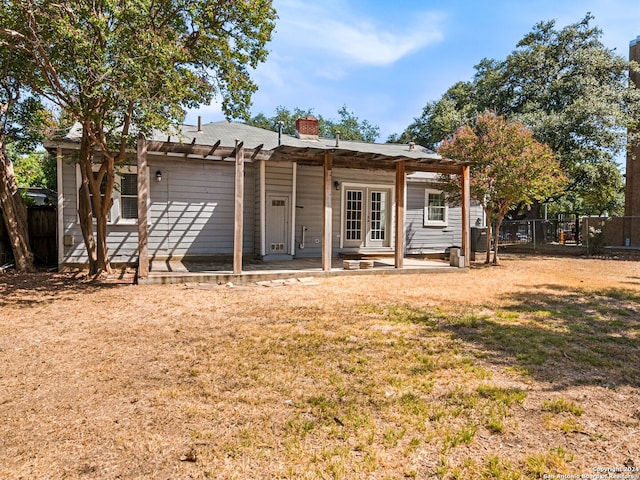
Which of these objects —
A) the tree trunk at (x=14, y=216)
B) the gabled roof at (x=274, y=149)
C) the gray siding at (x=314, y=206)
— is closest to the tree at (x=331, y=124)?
the gabled roof at (x=274, y=149)

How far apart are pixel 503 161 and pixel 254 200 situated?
686cm

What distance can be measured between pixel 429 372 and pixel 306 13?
29.9 feet

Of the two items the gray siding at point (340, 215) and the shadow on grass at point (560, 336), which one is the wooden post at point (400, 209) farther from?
the shadow on grass at point (560, 336)

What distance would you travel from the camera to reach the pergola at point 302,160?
7.38 m

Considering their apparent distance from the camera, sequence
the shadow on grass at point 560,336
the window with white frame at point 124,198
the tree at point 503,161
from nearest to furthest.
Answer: the shadow on grass at point 560,336
the window with white frame at point 124,198
the tree at point 503,161

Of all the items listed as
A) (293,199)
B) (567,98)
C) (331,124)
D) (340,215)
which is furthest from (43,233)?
(331,124)

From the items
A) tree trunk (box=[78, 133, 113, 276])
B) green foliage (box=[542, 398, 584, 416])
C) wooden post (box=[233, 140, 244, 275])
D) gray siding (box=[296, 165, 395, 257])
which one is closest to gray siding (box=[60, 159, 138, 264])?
tree trunk (box=[78, 133, 113, 276])

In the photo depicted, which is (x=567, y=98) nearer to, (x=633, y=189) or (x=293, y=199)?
(x=633, y=189)

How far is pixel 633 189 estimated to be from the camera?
19078 millimetres

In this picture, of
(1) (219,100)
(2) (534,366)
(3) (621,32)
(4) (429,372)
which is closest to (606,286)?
(2) (534,366)

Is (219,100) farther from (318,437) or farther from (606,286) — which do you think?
(606,286)

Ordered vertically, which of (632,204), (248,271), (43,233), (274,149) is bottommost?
(248,271)

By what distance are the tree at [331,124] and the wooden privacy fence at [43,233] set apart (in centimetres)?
3113

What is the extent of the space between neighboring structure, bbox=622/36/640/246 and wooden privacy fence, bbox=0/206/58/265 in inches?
904
